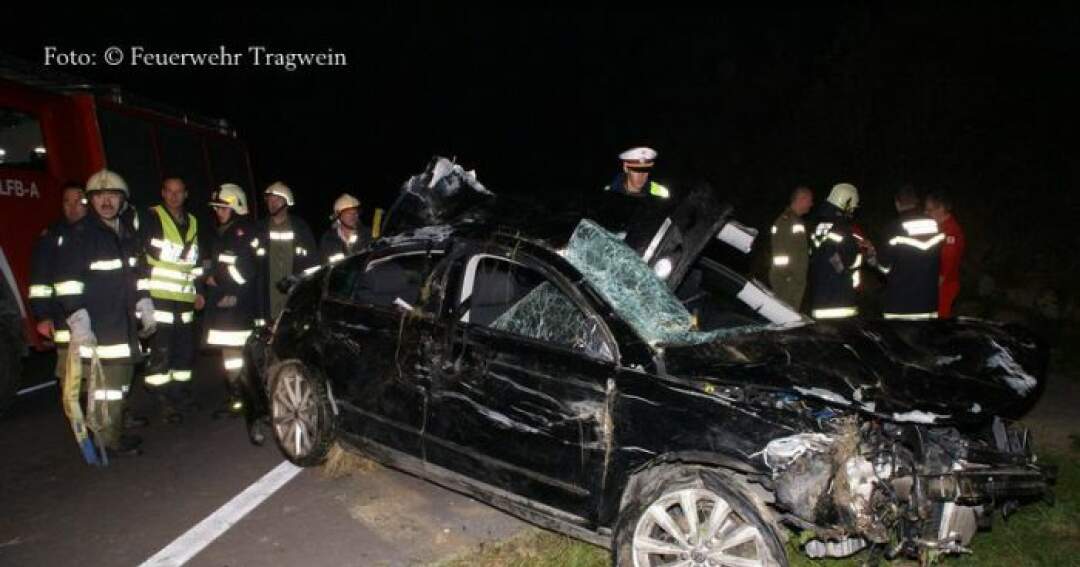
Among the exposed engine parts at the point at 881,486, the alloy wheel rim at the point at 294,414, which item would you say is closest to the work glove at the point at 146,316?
the alloy wheel rim at the point at 294,414

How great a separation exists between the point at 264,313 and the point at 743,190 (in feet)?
34.9

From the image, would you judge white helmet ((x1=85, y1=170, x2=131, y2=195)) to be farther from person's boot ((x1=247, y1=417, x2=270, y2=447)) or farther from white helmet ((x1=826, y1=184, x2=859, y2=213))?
white helmet ((x1=826, y1=184, x2=859, y2=213))

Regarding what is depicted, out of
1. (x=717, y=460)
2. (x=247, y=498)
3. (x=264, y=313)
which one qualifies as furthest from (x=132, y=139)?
(x=717, y=460)

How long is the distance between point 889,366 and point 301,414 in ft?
11.4

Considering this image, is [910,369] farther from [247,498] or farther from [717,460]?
[247,498]

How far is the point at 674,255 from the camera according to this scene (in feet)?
12.3

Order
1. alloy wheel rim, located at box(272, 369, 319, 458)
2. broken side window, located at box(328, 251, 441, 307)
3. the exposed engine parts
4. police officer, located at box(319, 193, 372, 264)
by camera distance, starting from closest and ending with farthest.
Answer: the exposed engine parts, broken side window, located at box(328, 251, 441, 307), alloy wheel rim, located at box(272, 369, 319, 458), police officer, located at box(319, 193, 372, 264)

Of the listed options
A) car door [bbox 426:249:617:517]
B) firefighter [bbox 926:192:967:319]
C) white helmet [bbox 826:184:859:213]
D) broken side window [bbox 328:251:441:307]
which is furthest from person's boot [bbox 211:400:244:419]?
firefighter [bbox 926:192:967:319]

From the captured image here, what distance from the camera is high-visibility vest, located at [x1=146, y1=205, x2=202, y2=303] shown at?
18.7ft

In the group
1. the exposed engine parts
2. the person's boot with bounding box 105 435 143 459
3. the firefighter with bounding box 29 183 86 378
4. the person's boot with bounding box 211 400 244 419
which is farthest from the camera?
the person's boot with bounding box 211 400 244 419

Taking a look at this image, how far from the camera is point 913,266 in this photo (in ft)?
18.7

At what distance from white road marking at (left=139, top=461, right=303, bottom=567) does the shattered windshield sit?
96.5 inches

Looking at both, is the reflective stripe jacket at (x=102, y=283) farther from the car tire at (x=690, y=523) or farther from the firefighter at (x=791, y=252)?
the firefighter at (x=791, y=252)

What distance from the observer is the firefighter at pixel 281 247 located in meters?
6.25
